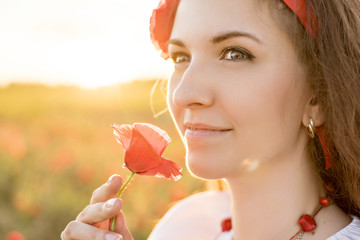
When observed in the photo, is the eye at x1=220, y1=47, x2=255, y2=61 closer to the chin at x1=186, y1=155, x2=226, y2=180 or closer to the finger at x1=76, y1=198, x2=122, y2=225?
the chin at x1=186, y1=155, x2=226, y2=180

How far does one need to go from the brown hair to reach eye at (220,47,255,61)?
0.20m

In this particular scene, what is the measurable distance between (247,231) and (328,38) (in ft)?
3.27

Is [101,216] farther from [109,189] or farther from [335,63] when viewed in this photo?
[335,63]

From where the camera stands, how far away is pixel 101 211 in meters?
1.72

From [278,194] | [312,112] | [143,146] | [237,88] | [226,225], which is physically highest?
[237,88]

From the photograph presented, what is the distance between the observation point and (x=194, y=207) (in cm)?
308

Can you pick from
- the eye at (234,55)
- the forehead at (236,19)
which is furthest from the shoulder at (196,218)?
the forehead at (236,19)

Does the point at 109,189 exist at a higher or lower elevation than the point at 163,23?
lower

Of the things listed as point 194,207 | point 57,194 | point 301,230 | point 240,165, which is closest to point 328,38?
point 240,165

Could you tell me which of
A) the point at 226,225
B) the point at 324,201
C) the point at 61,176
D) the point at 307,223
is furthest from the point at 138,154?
the point at 61,176

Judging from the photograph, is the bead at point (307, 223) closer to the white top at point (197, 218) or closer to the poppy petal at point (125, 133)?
the white top at point (197, 218)

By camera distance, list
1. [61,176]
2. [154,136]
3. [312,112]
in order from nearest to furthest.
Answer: [154,136] < [312,112] < [61,176]

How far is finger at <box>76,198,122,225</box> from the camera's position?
169 cm

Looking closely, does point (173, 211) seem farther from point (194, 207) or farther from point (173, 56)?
point (173, 56)
